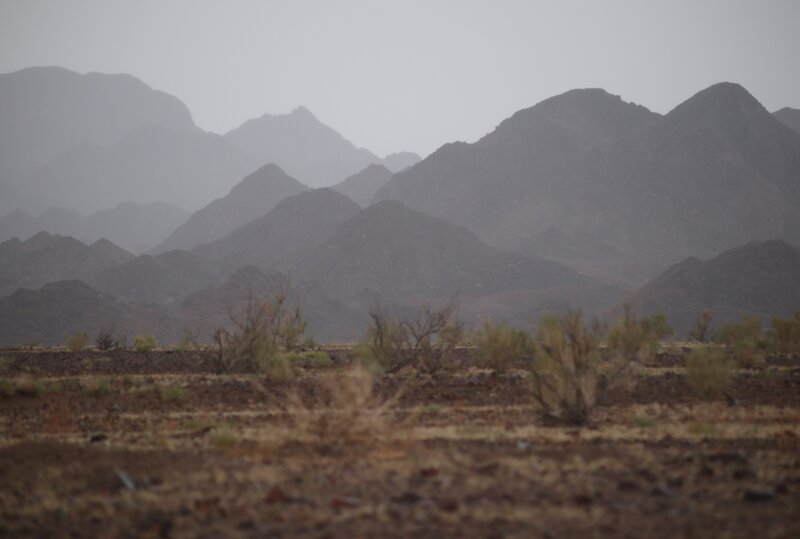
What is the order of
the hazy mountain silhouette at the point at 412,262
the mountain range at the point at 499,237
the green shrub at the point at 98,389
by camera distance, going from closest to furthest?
the green shrub at the point at 98,389
the mountain range at the point at 499,237
the hazy mountain silhouette at the point at 412,262

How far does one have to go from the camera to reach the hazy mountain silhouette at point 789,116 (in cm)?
14225

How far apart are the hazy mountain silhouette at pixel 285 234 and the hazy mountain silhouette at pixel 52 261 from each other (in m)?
14.0

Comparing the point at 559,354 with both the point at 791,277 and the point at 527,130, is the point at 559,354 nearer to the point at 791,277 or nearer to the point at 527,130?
the point at 791,277

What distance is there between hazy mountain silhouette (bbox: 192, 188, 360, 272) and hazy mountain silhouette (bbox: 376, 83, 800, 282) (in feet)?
60.7

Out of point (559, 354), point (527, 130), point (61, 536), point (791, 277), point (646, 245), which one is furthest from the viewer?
point (527, 130)

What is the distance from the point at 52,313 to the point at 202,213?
73.9 metres

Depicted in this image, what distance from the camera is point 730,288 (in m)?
69.7

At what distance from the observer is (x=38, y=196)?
189000 millimetres

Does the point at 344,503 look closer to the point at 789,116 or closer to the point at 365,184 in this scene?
the point at 365,184

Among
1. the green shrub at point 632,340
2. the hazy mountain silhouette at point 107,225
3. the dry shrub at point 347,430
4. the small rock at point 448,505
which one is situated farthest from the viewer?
the hazy mountain silhouette at point 107,225

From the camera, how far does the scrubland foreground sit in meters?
6.52

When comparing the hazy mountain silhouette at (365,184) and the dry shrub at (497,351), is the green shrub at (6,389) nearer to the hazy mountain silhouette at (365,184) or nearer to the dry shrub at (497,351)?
the dry shrub at (497,351)

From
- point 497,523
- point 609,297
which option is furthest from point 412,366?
point 609,297

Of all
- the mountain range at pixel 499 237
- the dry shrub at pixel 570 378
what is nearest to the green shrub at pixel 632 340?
the dry shrub at pixel 570 378
